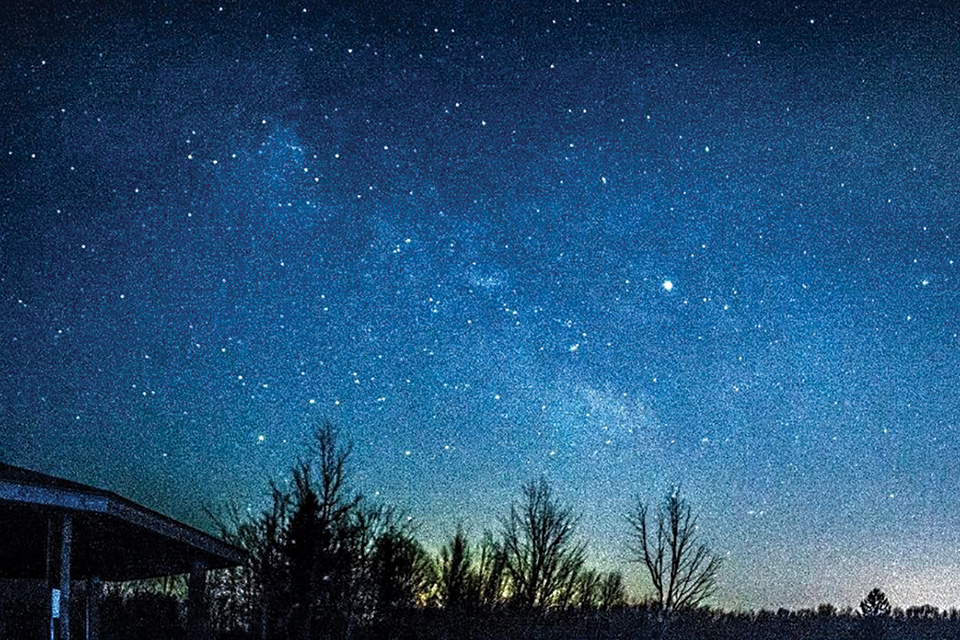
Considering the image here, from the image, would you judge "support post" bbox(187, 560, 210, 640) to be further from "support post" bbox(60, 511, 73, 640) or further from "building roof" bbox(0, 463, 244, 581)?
"support post" bbox(60, 511, 73, 640)

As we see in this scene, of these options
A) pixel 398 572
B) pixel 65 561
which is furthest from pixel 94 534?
pixel 398 572

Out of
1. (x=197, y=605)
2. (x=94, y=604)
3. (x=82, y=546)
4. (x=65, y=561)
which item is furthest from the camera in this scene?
(x=94, y=604)

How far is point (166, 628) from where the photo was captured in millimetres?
29969

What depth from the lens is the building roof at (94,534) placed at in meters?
10.0

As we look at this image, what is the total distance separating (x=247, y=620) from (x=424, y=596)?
1461cm

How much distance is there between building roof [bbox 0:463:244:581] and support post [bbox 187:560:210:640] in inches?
6.6

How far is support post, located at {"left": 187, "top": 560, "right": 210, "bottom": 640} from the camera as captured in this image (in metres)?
13.3

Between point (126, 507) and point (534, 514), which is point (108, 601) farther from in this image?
point (126, 507)

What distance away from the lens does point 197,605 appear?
1366 cm

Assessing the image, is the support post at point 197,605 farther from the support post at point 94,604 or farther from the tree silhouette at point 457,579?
the tree silhouette at point 457,579

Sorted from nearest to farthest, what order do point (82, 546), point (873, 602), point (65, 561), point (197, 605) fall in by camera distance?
1. point (65, 561)
2. point (197, 605)
3. point (82, 546)
4. point (873, 602)

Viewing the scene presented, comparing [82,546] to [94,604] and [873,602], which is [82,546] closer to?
[94,604]

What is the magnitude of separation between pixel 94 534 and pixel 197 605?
2.03 m

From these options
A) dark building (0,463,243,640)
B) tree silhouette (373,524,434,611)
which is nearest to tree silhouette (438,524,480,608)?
tree silhouette (373,524,434,611)
